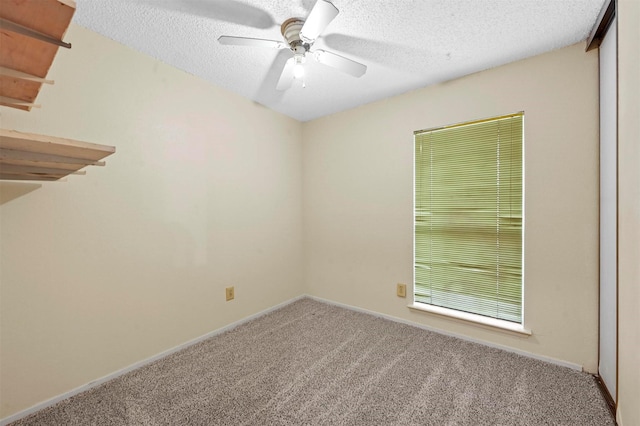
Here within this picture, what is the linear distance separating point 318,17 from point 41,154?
1.24m

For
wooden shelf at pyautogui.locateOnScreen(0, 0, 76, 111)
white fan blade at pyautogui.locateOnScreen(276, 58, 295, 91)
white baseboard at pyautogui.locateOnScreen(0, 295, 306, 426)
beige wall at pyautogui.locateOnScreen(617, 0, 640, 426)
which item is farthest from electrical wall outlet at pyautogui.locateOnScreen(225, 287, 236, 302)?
beige wall at pyautogui.locateOnScreen(617, 0, 640, 426)

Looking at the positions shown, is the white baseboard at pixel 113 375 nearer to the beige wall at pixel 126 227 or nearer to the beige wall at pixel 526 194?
the beige wall at pixel 126 227

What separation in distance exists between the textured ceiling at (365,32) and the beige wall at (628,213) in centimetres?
45

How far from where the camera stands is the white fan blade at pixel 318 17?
3.79 feet

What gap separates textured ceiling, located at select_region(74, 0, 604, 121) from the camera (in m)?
1.43

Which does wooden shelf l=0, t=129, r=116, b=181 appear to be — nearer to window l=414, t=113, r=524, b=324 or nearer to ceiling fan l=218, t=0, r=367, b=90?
ceiling fan l=218, t=0, r=367, b=90

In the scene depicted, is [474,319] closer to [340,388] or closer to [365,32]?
[340,388]

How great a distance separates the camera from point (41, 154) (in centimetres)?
100

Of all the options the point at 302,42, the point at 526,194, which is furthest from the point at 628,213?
the point at 302,42

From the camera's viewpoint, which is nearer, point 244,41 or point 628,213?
point 628,213

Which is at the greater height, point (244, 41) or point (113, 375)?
point (244, 41)

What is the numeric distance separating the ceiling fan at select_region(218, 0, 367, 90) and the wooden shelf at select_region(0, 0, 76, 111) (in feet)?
2.45

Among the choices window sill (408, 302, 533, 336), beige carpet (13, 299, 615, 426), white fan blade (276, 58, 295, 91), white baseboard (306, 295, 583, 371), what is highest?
white fan blade (276, 58, 295, 91)

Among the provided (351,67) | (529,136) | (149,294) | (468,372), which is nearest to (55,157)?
(149,294)
